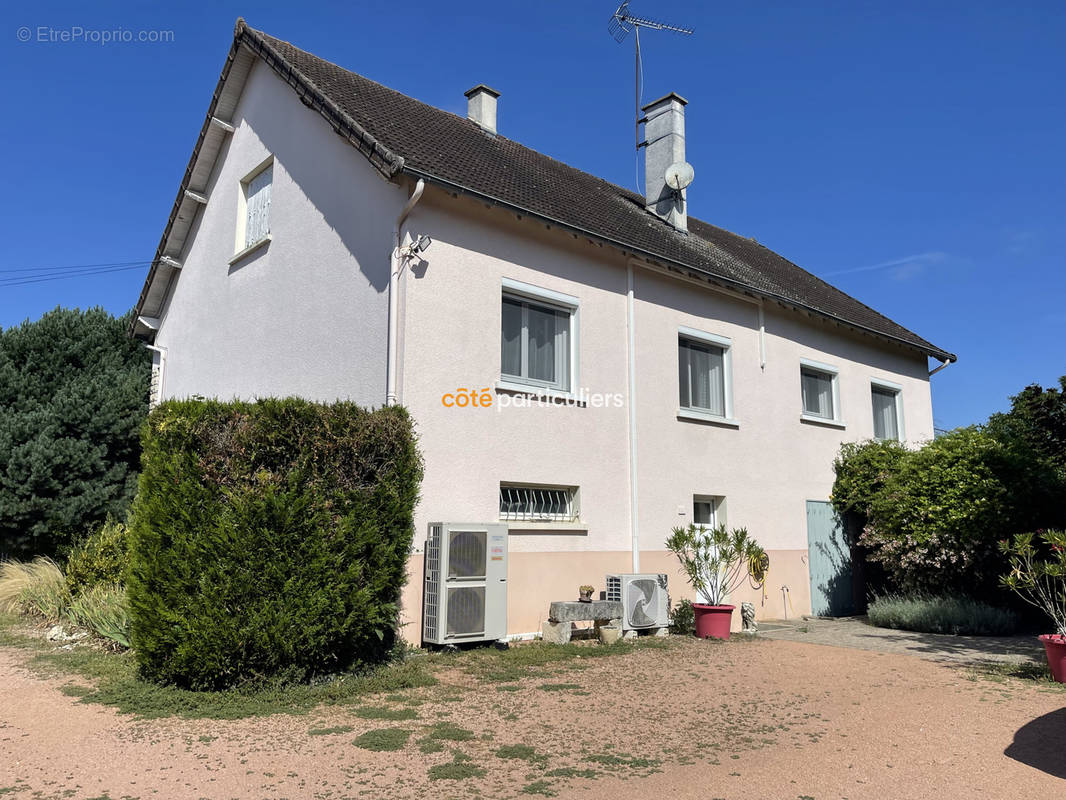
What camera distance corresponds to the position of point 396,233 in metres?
9.48

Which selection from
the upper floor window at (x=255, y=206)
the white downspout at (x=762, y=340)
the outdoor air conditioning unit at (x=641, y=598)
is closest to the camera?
the outdoor air conditioning unit at (x=641, y=598)

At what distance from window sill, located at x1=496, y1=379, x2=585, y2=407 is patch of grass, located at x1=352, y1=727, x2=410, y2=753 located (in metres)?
4.98

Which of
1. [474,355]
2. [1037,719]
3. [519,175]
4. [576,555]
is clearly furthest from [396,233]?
[1037,719]

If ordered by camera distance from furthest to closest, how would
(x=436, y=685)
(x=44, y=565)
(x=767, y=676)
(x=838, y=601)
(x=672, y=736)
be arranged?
(x=838, y=601) → (x=44, y=565) → (x=767, y=676) → (x=436, y=685) → (x=672, y=736)

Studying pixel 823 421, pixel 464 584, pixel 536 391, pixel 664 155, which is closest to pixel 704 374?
pixel 823 421

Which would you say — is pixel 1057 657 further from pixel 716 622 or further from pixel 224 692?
pixel 224 692

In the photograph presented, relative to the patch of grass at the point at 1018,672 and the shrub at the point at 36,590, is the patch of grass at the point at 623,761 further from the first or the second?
the shrub at the point at 36,590

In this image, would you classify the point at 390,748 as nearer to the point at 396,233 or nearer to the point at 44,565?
the point at 396,233

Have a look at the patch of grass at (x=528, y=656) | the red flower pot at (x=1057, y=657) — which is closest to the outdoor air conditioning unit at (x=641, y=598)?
the patch of grass at (x=528, y=656)

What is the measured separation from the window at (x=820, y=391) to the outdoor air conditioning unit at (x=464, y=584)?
8.36 m

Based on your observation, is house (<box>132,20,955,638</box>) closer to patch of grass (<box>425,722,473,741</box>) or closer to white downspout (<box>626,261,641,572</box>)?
white downspout (<box>626,261,641,572</box>)

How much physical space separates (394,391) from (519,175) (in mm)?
4949

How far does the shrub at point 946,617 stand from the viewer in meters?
11.7

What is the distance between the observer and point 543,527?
1027 cm
